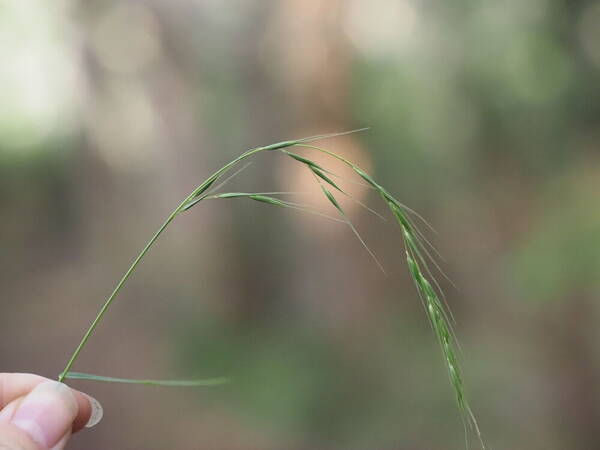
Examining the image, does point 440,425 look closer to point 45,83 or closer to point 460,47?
point 460,47

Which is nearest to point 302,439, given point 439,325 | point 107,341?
point 107,341

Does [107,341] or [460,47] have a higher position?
[460,47]

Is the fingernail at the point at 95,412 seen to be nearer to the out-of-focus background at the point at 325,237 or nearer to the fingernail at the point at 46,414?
the fingernail at the point at 46,414

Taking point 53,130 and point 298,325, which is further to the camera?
point 53,130

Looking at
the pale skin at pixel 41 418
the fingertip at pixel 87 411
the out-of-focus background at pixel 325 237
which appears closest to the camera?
the pale skin at pixel 41 418

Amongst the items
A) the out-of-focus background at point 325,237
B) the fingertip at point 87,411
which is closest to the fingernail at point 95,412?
the fingertip at point 87,411

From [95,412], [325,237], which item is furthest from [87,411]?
[325,237]

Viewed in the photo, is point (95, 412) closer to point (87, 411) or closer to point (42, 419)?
point (87, 411)

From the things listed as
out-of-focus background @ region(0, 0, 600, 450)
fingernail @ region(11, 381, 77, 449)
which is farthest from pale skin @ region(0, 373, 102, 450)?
out-of-focus background @ region(0, 0, 600, 450)

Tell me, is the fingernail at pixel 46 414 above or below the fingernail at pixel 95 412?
above
